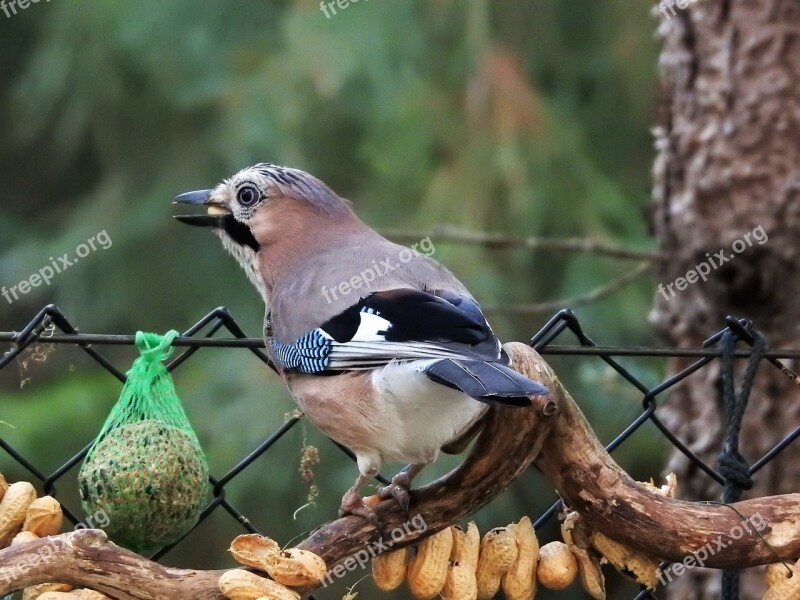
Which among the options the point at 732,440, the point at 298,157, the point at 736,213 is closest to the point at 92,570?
the point at 732,440

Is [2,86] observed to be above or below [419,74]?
above

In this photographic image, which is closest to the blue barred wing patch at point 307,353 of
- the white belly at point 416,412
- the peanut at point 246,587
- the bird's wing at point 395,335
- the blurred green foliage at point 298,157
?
the bird's wing at point 395,335

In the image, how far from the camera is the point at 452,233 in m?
2.79

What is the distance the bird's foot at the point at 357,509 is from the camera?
1.58 m

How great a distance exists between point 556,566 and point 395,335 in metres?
0.38

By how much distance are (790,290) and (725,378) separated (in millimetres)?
915

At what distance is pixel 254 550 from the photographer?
1.48 m

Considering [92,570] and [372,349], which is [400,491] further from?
[92,570]

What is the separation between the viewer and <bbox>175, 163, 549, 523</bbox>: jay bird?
1.59m

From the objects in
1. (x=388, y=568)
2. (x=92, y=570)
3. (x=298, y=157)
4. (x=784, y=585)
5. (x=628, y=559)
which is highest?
(x=298, y=157)

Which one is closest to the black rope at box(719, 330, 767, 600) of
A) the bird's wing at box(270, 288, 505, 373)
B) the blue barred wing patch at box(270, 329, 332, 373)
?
the bird's wing at box(270, 288, 505, 373)

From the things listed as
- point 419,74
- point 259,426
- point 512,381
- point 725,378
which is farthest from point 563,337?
point 512,381

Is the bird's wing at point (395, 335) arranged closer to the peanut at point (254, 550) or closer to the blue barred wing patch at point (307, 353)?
the blue barred wing patch at point (307, 353)

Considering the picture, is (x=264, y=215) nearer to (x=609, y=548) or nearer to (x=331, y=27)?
(x=609, y=548)
